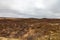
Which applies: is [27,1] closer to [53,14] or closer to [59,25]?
[53,14]

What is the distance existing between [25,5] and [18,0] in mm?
124

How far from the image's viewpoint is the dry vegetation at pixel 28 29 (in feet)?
7.35

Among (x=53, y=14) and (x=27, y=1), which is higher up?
(x=27, y=1)

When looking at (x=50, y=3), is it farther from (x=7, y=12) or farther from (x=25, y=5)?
(x=7, y=12)

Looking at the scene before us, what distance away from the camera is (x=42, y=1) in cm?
219

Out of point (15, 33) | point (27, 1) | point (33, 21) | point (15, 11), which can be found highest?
point (27, 1)

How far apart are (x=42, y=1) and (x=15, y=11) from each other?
1.38 feet

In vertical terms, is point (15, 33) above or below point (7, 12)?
below

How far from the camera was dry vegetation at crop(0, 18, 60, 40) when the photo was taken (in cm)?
224

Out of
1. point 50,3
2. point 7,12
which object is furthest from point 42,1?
Answer: point 7,12

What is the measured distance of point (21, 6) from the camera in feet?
7.40

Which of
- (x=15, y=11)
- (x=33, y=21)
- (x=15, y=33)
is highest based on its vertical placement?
(x=15, y=11)

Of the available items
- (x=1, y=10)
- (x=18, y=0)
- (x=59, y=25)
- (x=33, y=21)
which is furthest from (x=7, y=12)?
(x=59, y=25)

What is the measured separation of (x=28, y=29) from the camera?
2.28 metres
